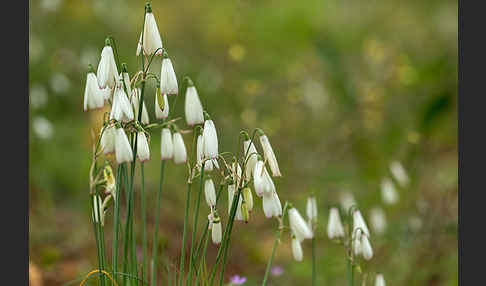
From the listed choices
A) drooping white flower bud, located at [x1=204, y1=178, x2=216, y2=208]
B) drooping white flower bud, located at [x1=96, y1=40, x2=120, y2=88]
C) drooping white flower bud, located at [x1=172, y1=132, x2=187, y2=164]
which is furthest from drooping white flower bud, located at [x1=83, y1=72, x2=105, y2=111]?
drooping white flower bud, located at [x1=204, y1=178, x2=216, y2=208]

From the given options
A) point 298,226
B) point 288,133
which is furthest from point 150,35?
point 288,133

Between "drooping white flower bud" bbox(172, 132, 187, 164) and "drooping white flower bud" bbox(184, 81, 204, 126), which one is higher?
"drooping white flower bud" bbox(184, 81, 204, 126)

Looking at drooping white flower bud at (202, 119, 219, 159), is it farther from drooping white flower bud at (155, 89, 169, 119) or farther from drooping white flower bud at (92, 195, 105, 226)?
drooping white flower bud at (92, 195, 105, 226)

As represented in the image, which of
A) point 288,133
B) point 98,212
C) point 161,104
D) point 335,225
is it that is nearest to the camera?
point 161,104

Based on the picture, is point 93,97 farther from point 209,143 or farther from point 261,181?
point 261,181

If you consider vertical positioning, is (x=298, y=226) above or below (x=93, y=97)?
below

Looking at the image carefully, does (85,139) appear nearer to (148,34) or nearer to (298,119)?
(298,119)

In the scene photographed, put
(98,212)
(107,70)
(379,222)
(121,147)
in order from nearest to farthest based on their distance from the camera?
1. (121,147)
2. (107,70)
3. (98,212)
4. (379,222)
